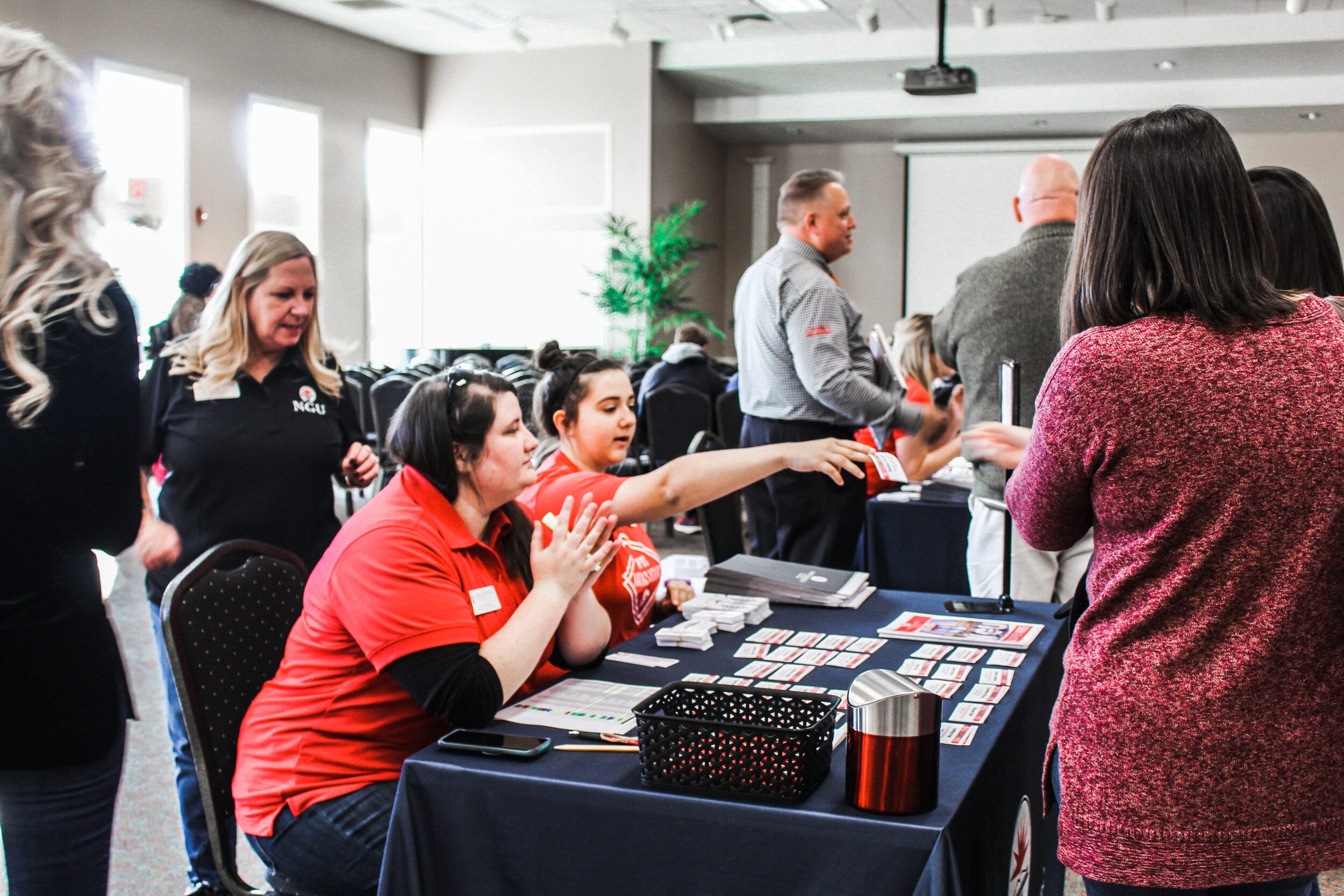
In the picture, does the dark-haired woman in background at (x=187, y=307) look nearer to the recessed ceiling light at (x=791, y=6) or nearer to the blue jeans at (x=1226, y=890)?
the blue jeans at (x=1226, y=890)

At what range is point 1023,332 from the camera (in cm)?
304

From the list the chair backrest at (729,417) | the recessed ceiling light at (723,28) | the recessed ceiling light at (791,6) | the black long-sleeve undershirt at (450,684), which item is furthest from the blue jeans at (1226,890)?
the recessed ceiling light at (723,28)

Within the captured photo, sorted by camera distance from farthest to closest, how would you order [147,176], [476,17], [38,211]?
[476,17]
[147,176]
[38,211]

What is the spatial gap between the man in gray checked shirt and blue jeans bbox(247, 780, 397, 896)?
87.2 inches

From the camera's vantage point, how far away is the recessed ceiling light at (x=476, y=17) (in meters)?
9.96

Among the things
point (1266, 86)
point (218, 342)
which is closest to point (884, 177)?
point (1266, 86)

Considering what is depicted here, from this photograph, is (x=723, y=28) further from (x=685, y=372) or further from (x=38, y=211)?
(x=38, y=211)

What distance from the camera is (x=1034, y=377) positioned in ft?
10.00

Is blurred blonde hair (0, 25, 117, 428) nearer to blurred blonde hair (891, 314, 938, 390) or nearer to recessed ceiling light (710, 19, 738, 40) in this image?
blurred blonde hair (891, 314, 938, 390)

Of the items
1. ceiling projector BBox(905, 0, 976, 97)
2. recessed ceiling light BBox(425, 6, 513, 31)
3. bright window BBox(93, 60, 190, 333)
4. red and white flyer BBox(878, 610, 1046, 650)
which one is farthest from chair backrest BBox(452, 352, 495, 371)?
red and white flyer BBox(878, 610, 1046, 650)

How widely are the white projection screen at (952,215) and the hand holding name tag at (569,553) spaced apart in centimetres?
1183

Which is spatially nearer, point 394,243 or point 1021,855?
point 1021,855

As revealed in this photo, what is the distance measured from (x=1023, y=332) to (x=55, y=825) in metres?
2.49

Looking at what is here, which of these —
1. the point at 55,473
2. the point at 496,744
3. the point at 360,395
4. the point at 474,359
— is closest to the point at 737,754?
the point at 496,744
